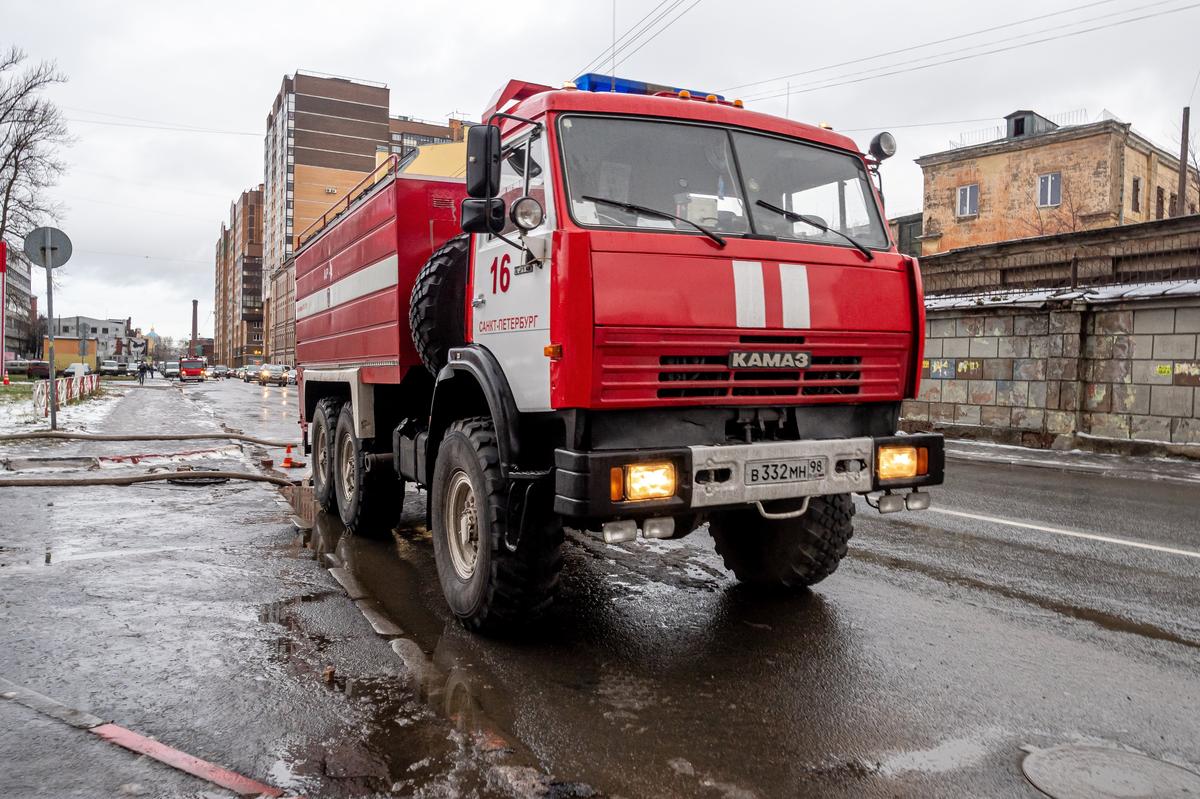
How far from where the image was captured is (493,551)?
4305 millimetres

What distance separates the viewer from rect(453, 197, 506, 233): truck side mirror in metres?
4.38

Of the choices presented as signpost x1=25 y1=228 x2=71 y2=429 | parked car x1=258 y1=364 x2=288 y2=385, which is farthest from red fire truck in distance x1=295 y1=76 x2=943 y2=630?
parked car x1=258 y1=364 x2=288 y2=385

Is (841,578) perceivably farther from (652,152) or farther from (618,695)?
(652,152)

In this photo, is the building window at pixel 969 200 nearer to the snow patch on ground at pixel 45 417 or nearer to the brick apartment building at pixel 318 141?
the snow patch on ground at pixel 45 417

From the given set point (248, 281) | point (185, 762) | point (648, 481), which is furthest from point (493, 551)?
point (248, 281)

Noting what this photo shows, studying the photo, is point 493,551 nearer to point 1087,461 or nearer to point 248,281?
point 1087,461

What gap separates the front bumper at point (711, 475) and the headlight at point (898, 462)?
0.05 m

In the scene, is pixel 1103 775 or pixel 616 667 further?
pixel 616 667

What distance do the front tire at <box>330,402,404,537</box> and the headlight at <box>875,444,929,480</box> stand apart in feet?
13.1

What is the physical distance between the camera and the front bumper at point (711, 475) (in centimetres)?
379

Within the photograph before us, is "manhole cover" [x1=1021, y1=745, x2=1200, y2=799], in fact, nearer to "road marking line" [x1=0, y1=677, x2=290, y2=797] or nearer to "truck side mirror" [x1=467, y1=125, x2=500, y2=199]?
"road marking line" [x1=0, y1=677, x2=290, y2=797]

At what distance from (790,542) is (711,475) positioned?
1.49 metres

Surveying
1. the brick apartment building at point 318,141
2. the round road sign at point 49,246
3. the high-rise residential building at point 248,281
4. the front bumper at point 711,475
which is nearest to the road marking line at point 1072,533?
the front bumper at point 711,475

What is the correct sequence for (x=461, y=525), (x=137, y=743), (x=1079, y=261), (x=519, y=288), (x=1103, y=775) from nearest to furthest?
(x=1103, y=775) → (x=137, y=743) → (x=519, y=288) → (x=461, y=525) → (x=1079, y=261)
